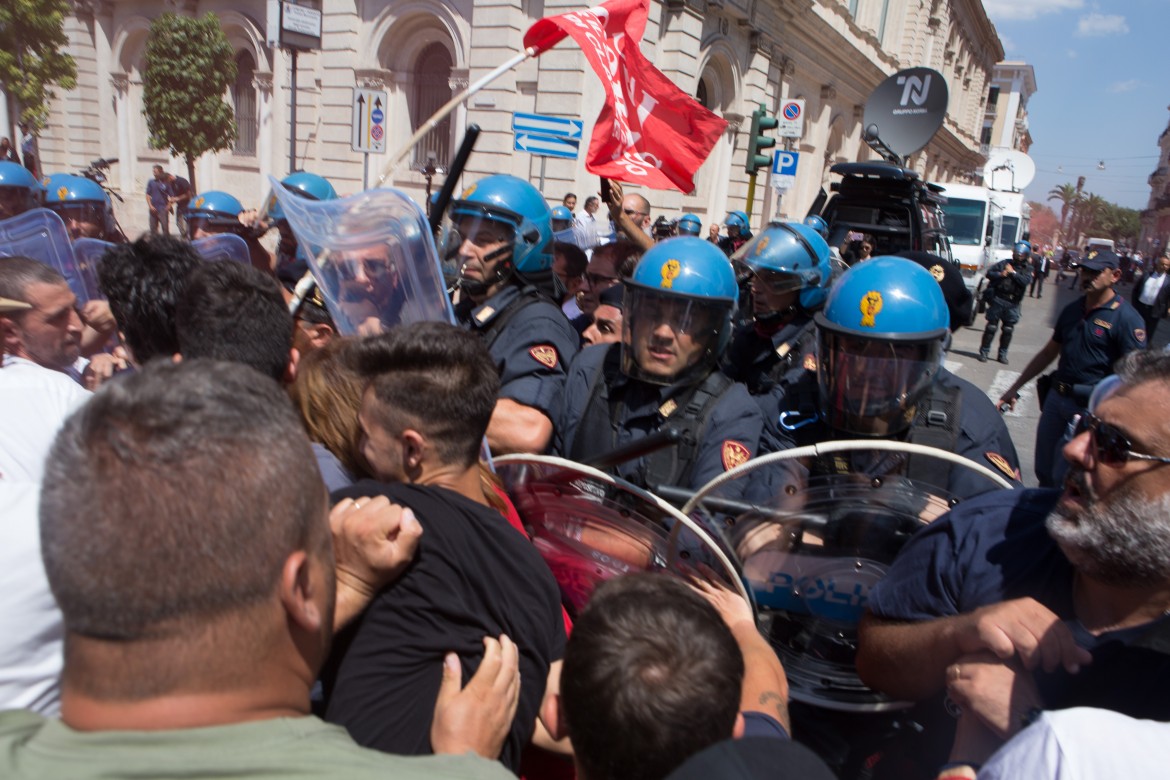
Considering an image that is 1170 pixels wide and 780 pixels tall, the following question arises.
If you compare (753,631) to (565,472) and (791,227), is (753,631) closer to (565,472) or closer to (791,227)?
(565,472)

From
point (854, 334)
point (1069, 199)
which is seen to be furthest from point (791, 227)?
point (1069, 199)

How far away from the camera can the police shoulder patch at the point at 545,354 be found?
3.03 meters

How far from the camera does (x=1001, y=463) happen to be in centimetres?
239

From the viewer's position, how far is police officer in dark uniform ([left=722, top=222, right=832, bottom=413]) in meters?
4.19

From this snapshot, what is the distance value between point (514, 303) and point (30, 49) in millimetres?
19368

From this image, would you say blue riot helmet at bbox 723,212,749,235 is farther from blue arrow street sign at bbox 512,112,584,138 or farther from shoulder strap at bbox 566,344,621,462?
shoulder strap at bbox 566,344,621,462

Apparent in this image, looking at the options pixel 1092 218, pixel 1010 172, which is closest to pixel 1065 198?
pixel 1092 218

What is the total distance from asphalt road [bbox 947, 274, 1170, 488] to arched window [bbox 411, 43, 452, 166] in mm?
11318

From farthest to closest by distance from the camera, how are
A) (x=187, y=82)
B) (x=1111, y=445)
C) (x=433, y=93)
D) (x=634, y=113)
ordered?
(x=187, y=82) → (x=433, y=93) → (x=634, y=113) → (x=1111, y=445)

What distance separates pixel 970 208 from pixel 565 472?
58.7 feet

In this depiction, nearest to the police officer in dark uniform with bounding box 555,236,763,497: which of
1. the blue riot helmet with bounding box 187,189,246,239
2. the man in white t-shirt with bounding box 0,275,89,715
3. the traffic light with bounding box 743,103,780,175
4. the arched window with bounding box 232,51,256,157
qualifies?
the man in white t-shirt with bounding box 0,275,89,715

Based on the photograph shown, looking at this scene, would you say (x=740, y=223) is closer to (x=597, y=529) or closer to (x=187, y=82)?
(x=597, y=529)

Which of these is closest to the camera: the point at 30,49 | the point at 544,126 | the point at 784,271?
the point at 784,271

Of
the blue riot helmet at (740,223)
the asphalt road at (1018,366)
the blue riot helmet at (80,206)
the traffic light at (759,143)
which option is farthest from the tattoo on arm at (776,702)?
the blue riot helmet at (740,223)
